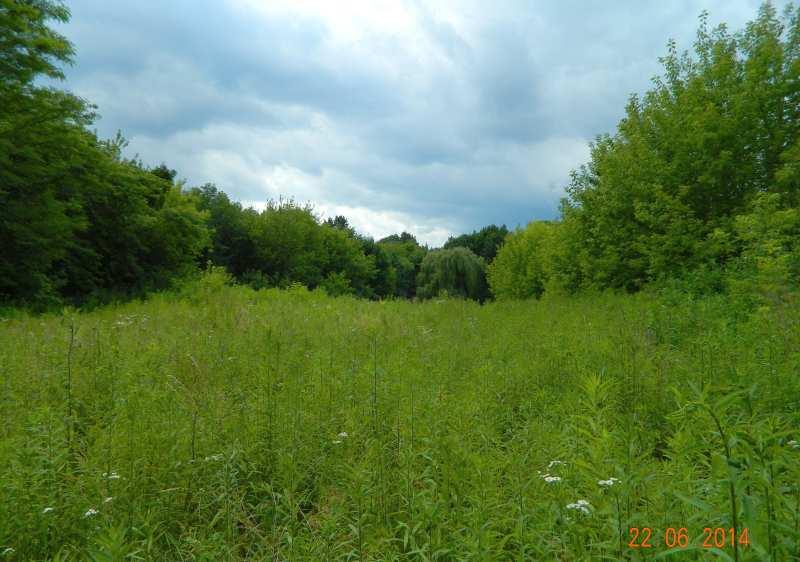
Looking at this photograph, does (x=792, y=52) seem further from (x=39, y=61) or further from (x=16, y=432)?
(x=39, y=61)

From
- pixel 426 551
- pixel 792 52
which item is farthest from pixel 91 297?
pixel 792 52

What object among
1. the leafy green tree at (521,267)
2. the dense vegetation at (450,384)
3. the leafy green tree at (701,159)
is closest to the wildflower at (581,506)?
the dense vegetation at (450,384)

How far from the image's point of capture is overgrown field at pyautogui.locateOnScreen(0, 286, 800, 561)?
2062mm

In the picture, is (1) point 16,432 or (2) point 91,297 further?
(2) point 91,297

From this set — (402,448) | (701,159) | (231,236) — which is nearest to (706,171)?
(701,159)

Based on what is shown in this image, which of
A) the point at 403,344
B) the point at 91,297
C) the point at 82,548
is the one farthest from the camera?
the point at 91,297

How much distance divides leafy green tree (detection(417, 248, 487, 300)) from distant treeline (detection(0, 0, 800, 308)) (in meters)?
20.8

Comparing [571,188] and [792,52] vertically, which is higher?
[792,52]

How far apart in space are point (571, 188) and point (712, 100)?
5.03 metres

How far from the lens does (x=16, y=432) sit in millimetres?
3564

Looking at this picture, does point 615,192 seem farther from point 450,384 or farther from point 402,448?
point 402,448
